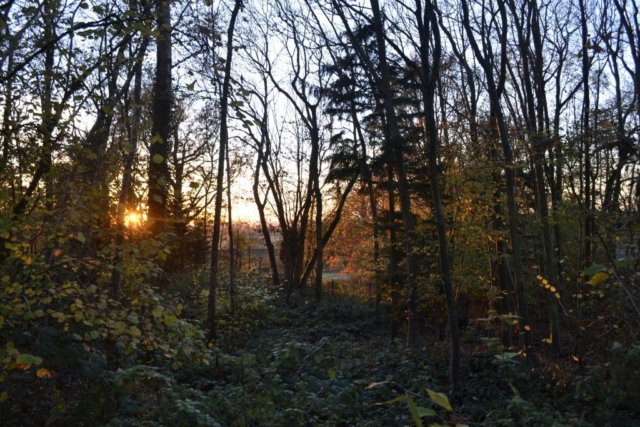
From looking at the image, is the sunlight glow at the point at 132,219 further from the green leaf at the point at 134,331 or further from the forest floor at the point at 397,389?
the forest floor at the point at 397,389

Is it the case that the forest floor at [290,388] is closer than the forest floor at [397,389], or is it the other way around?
the forest floor at [290,388]

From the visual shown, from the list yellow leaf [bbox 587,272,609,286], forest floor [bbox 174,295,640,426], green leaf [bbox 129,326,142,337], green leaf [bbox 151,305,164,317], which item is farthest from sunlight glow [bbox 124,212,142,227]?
yellow leaf [bbox 587,272,609,286]

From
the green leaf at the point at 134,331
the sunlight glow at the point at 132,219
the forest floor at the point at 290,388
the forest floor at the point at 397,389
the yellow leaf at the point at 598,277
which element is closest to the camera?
the yellow leaf at the point at 598,277

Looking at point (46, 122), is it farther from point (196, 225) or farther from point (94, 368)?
point (196, 225)

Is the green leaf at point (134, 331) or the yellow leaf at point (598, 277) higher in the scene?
the yellow leaf at point (598, 277)

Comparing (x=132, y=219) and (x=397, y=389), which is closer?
(x=132, y=219)

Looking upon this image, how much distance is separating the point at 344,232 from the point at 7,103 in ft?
92.9

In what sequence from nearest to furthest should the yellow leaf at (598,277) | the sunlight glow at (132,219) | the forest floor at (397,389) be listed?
the yellow leaf at (598,277)
the forest floor at (397,389)
the sunlight glow at (132,219)

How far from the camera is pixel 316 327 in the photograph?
56.0 feet

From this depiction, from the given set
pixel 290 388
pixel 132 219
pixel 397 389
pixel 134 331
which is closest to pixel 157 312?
pixel 134 331

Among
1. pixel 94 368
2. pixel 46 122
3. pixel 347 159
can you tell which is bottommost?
pixel 94 368

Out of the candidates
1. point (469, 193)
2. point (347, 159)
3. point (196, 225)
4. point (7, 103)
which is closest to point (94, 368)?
point (7, 103)

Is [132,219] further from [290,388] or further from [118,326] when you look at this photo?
[290,388]

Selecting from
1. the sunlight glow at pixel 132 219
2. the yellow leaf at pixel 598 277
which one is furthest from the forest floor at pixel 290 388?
the sunlight glow at pixel 132 219
